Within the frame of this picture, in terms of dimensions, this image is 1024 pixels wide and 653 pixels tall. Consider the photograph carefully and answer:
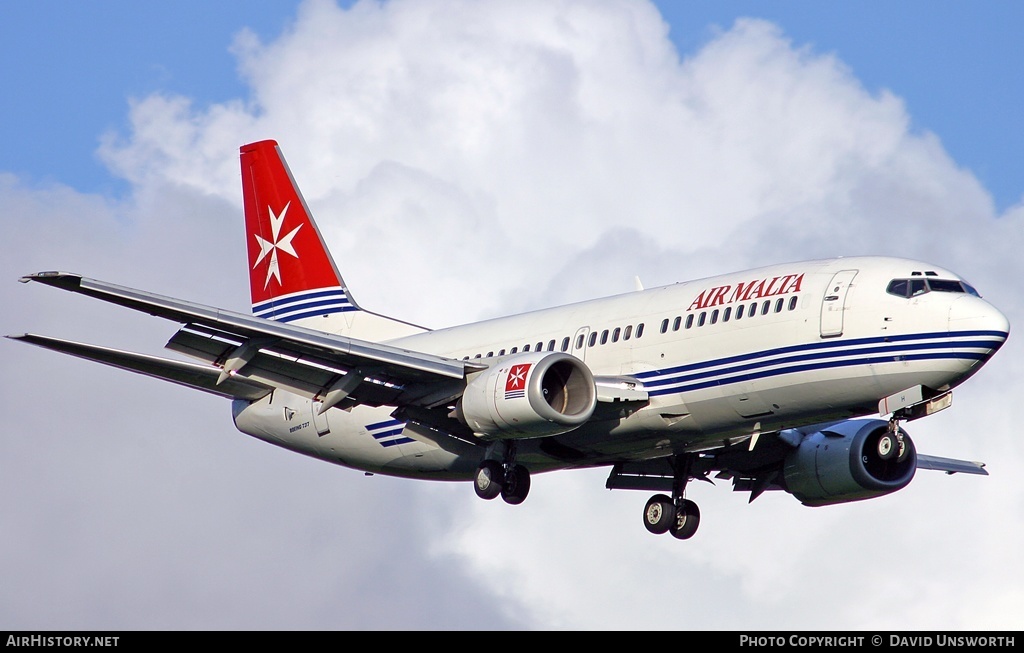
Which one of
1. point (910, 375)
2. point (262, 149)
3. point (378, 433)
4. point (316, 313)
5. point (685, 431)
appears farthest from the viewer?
point (262, 149)

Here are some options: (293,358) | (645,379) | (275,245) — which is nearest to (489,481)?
(645,379)

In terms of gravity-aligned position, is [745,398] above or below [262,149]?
below

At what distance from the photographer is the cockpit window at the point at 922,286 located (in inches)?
1439

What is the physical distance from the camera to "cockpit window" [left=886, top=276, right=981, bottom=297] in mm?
36562

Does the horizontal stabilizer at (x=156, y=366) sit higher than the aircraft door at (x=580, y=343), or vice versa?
the horizontal stabilizer at (x=156, y=366)

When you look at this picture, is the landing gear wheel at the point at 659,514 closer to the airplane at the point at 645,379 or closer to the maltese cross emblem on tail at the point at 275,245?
the airplane at the point at 645,379

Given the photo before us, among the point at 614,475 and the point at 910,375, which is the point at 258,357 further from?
the point at 910,375

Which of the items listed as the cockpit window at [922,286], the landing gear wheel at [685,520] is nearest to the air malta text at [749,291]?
the cockpit window at [922,286]

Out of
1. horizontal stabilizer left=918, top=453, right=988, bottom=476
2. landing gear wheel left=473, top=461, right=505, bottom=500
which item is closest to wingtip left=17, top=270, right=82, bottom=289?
landing gear wheel left=473, top=461, right=505, bottom=500

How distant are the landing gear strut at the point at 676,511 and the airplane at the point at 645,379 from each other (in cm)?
5

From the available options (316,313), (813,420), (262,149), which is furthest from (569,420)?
(262,149)

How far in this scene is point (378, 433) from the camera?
44.5 metres

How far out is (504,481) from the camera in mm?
40688

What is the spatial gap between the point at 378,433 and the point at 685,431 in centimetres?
928
